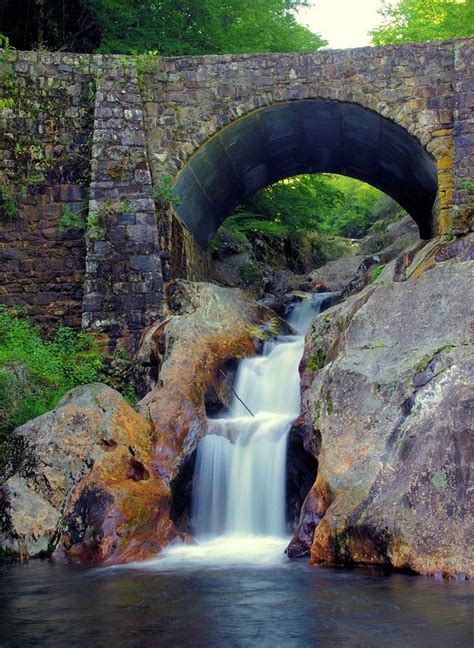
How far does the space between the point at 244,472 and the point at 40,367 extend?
13.3ft

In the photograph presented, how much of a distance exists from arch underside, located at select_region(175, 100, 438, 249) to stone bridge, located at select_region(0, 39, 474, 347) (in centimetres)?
7

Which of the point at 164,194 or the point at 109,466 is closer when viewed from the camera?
the point at 109,466

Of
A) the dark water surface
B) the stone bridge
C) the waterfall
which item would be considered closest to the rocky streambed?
the waterfall

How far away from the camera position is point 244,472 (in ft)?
30.8

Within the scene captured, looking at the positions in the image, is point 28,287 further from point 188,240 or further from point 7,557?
point 7,557

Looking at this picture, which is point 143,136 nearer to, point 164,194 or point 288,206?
point 164,194

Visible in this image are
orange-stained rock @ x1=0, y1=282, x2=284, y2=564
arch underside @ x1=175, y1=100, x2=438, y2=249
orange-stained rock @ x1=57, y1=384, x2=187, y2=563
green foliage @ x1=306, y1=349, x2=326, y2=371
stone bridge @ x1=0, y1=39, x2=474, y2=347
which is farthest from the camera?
arch underside @ x1=175, y1=100, x2=438, y2=249

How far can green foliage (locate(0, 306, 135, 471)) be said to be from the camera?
34.3 feet

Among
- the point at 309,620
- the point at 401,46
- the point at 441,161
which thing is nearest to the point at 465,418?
the point at 309,620

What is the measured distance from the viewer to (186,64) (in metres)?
13.5

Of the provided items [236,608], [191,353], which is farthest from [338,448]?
[191,353]

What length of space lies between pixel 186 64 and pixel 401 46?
12.7 feet

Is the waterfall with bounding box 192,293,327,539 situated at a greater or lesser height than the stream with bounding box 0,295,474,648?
greater

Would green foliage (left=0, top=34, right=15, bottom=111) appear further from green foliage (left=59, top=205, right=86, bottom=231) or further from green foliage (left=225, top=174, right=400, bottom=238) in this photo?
green foliage (left=225, top=174, right=400, bottom=238)
